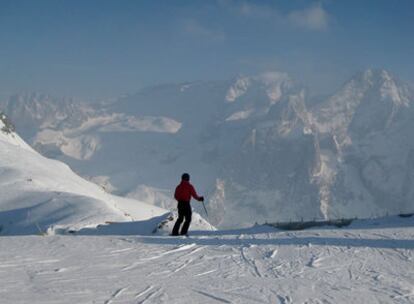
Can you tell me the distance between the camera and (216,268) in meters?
13.8

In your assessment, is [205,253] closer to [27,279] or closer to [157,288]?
[157,288]

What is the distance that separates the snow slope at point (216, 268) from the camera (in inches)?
434

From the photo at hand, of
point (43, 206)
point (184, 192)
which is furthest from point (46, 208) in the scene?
point (184, 192)

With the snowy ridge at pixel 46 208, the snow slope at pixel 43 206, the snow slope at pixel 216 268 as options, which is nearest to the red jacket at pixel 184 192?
the snow slope at pixel 216 268

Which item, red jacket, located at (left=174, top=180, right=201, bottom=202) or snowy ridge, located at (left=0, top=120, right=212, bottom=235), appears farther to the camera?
snowy ridge, located at (left=0, top=120, right=212, bottom=235)

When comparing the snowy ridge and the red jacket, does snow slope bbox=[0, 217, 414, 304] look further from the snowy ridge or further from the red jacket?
the snowy ridge

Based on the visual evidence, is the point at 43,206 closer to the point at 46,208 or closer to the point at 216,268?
the point at 46,208

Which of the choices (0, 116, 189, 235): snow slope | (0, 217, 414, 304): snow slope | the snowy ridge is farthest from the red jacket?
Result: (0, 116, 189, 235): snow slope

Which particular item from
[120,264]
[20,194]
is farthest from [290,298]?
[20,194]

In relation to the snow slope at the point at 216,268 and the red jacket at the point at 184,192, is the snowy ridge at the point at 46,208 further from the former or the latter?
the snow slope at the point at 216,268

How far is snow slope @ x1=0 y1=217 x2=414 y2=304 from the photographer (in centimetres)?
1103

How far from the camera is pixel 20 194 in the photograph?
53000mm

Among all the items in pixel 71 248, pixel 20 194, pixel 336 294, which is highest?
pixel 20 194

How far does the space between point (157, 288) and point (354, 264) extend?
559cm
